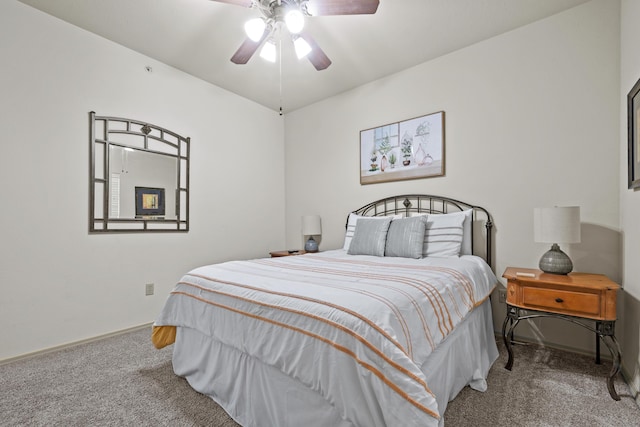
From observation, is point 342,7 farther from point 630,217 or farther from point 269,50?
point 630,217

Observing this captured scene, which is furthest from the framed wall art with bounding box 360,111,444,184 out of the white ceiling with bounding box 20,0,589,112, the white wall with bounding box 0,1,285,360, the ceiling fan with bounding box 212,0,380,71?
the white wall with bounding box 0,1,285,360

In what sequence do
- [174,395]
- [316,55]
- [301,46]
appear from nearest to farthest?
1. [174,395]
2. [301,46]
3. [316,55]

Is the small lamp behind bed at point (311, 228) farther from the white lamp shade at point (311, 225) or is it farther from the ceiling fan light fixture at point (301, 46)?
the ceiling fan light fixture at point (301, 46)

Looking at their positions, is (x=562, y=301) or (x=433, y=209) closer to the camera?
(x=562, y=301)

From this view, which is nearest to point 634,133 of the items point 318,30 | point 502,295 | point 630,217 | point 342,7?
point 630,217

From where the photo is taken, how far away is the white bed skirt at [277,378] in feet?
4.26

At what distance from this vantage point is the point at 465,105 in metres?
2.95

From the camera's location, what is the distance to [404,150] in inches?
131

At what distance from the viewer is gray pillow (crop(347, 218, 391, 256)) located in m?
2.77

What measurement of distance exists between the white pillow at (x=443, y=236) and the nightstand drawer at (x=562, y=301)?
65cm

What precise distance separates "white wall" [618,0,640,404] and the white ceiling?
0.56m

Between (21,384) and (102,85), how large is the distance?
244 centimetres

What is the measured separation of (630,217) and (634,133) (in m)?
0.54

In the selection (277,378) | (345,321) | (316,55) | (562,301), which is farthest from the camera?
(316,55)
